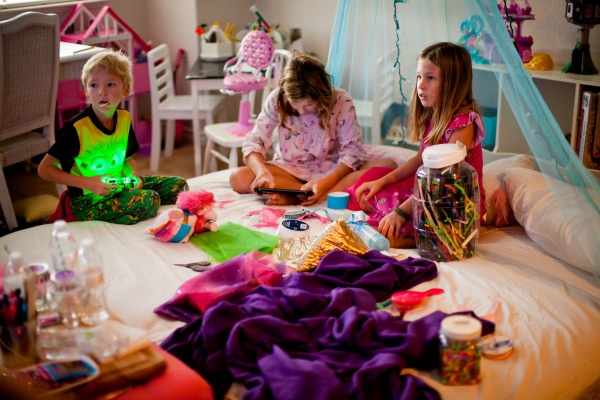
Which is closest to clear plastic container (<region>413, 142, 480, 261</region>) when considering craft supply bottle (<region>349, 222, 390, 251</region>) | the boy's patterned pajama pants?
craft supply bottle (<region>349, 222, 390, 251</region>)

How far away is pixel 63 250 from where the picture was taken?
182 cm

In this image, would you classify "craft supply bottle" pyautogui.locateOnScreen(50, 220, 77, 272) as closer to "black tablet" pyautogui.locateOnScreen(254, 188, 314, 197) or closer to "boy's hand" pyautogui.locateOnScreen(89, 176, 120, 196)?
"boy's hand" pyautogui.locateOnScreen(89, 176, 120, 196)

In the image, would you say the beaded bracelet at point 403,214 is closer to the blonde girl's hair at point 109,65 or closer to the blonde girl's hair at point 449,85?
the blonde girl's hair at point 449,85

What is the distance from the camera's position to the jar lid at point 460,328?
5.70 feet

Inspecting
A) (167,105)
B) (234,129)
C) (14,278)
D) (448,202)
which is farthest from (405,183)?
(167,105)

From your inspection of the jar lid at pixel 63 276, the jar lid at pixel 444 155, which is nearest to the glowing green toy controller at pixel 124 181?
the jar lid at pixel 63 276

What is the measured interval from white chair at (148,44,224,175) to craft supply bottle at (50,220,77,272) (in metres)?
2.52

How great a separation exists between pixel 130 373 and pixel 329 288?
0.70 m

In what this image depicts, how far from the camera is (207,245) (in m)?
2.59

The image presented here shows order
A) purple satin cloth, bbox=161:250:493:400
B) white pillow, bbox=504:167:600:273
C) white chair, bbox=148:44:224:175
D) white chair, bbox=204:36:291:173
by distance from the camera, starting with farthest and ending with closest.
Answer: white chair, bbox=148:44:224:175 < white chair, bbox=204:36:291:173 < white pillow, bbox=504:167:600:273 < purple satin cloth, bbox=161:250:493:400

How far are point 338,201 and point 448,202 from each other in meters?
0.60

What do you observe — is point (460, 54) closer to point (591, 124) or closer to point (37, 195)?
point (591, 124)

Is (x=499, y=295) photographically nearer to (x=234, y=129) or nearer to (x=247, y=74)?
(x=234, y=129)

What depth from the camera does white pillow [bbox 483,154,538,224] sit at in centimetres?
270
